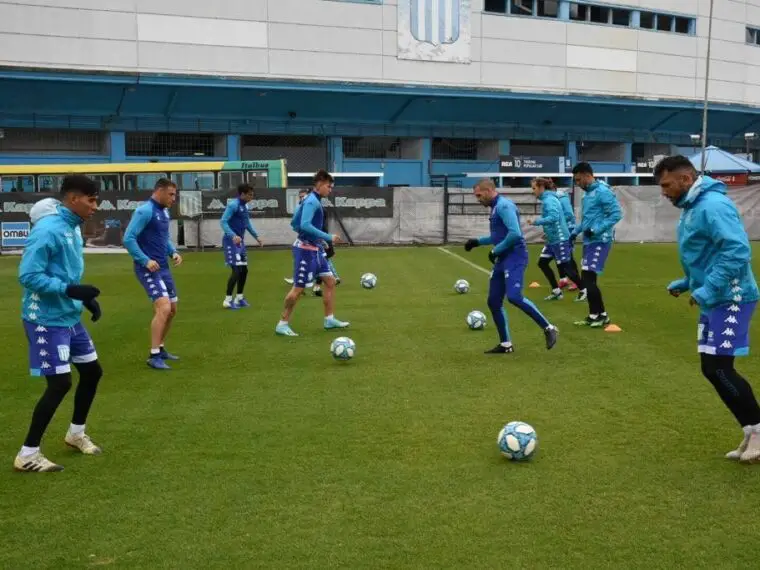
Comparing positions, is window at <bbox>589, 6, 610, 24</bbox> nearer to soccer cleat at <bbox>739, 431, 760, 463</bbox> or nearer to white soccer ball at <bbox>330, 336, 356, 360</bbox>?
white soccer ball at <bbox>330, 336, 356, 360</bbox>

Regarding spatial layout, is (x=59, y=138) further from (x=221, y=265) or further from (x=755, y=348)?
(x=755, y=348)

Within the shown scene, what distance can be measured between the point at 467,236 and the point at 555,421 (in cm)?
2389

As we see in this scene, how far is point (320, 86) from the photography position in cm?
4047

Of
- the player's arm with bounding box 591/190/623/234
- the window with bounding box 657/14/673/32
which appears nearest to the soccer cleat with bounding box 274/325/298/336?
the player's arm with bounding box 591/190/623/234

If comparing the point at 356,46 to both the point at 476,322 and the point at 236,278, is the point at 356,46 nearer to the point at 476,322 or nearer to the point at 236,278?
the point at 236,278

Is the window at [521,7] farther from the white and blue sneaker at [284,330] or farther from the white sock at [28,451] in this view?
the white sock at [28,451]

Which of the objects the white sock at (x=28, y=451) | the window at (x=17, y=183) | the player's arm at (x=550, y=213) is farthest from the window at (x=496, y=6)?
the white sock at (x=28, y=451)

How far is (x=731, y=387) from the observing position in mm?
5238

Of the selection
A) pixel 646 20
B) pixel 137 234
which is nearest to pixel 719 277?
pixel 137 234

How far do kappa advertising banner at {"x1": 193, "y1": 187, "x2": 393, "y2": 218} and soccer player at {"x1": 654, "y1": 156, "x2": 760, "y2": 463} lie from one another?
23242 mm

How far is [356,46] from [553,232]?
101 feet

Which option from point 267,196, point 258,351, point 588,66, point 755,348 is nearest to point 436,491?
point 258,351

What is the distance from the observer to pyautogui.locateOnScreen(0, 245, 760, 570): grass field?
4.13 metres

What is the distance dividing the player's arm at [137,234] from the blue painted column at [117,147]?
31681 mm
